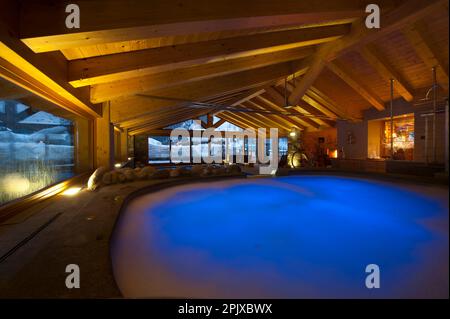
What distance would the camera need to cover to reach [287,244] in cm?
243

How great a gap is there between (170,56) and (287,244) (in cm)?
295

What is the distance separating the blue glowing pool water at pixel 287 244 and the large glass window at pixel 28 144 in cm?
144

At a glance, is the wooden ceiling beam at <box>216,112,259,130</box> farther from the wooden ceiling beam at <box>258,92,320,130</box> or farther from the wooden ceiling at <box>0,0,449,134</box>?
the wooden ceiling at <box>0,0,449,134</box>

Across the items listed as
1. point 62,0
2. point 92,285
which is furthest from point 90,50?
point 92,285

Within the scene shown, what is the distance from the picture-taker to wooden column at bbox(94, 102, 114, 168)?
520cm

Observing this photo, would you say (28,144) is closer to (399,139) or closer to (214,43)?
(214,43)

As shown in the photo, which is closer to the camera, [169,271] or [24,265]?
[24,265]

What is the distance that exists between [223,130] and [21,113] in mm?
11759

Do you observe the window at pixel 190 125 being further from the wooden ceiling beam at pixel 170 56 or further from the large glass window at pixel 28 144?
the wooden ceiling beam at pixel 170 56

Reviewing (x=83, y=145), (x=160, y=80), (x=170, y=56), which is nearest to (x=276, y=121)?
(x=160, y=80)

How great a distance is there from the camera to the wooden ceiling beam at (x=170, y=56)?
9.95 feet

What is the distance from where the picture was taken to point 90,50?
9.30 ft

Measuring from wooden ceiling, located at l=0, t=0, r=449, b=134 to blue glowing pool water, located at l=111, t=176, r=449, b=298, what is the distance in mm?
609
